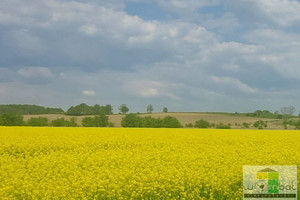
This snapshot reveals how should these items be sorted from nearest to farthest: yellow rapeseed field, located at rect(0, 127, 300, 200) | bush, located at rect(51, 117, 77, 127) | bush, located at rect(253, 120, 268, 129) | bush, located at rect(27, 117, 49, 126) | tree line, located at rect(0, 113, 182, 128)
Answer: yellow rapeseed field, located at rect(0, 127, 300, 200) → bush, located at rect(51, 117, 77, 127) → bush, located at rect(27, 117, 49, 126) → tree line, located at rect(0, 113, 182, 128) → bush, located at rect(253, 120, 268, 129)

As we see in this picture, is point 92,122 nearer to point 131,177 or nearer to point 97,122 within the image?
point 97,122

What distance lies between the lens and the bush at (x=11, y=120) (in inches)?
2227

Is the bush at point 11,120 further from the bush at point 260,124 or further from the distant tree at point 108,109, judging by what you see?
the bush at point 260,124

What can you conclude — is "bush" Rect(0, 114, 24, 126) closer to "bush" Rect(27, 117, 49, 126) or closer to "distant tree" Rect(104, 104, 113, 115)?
"bush" Rect(27, 117, 49, 126)

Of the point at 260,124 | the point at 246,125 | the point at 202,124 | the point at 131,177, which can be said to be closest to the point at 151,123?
the point at 202,124

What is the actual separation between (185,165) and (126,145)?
847 cm

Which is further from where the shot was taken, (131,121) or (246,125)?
(246,125)

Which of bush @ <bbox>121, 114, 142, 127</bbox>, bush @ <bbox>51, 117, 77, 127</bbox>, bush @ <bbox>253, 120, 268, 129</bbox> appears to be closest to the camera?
bush @ <bbox>51, 117, 77, 127</bbox>

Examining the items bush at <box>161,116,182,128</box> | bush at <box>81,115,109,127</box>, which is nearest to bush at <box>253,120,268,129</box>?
bush at <box>161,116,182,128</box>

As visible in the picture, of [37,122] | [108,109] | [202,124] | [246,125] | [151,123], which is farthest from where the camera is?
[108,109]

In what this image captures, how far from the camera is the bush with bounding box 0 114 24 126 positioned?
56562 millimetres

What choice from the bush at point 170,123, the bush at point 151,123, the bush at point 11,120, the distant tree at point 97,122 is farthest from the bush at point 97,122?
the bush at point 11,120

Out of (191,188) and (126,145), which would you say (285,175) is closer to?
(191,188)

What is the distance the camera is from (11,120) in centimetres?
5706
